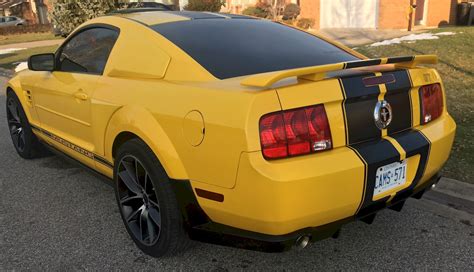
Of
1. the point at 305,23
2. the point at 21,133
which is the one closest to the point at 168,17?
the point at 21,133

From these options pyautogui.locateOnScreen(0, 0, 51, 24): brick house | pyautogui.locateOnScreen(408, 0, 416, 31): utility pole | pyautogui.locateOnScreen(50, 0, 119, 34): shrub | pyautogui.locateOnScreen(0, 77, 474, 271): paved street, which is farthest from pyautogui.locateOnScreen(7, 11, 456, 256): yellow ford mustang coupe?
pyautogui.locateOnScreen(0, 0, 51, 24): brick house

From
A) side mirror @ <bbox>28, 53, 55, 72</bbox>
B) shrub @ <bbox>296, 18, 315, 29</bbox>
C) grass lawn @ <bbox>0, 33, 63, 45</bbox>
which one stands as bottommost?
grass lawn @ <bbox>0, 33, 63, 45</bbox>

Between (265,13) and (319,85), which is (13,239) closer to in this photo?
(319,85)

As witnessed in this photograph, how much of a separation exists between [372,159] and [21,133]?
406 cm

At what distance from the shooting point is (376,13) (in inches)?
818

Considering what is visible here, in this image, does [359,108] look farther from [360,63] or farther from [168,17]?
[168,17]

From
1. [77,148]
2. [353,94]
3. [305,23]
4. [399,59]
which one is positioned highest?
[399,59]

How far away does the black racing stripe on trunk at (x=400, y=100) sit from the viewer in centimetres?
251

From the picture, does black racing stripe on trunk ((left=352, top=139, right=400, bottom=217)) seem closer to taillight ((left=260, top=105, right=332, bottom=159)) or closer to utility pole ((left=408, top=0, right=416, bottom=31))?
taillight ((left=260, top=105, right=332, bottom=159))

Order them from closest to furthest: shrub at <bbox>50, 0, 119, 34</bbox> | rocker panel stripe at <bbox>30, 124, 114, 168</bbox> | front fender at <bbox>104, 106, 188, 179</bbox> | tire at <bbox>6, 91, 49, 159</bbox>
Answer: front fender at <bbox>104, 106, 188, 179</bbox> < rocker panel stripe at <bbox>30, 124, 114, 168</bbox> < tire at <bbox>6, 91, 49, 159</bbox> < shrub at <bbox>50, 0, 119, 34</bbox>

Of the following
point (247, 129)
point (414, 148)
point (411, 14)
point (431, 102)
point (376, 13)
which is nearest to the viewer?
point (247, 129)

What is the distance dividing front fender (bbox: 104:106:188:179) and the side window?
0.59 meters

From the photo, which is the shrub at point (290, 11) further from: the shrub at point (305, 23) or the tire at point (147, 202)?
the tire at point (147, 202)

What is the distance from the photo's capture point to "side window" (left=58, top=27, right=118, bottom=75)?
341 cm
